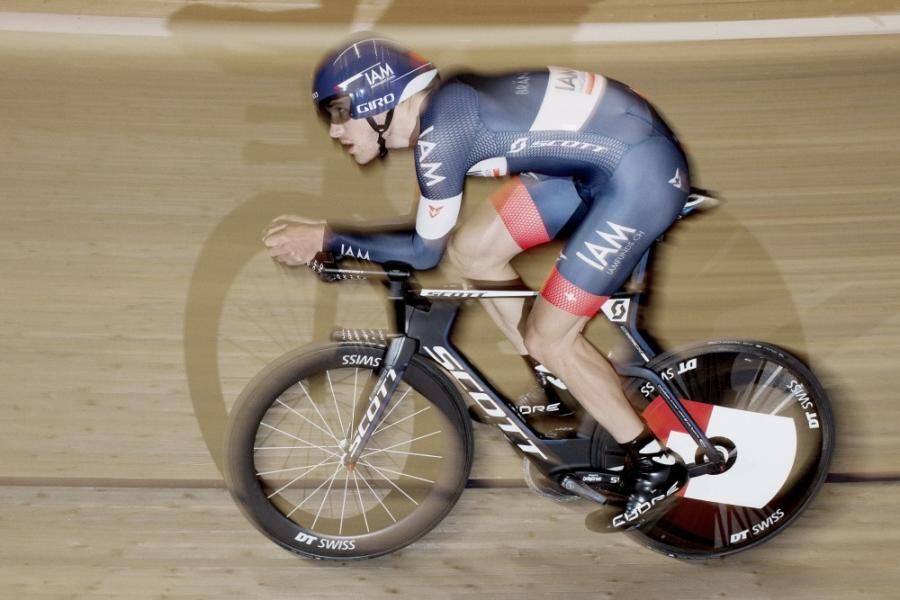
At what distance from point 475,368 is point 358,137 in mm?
682

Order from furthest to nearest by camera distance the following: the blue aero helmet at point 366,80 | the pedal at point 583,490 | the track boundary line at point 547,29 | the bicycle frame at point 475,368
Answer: the track boundary line at point 547,29, the pedal at point 583,490, the bicycle frame at point 475,368, the blue aero helmet at point 366,80

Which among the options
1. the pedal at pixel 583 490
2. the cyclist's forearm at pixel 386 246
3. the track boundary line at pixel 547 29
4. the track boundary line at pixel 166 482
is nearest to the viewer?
the cyclist's forearm at pixel 386 246

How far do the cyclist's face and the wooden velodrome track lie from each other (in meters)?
1.15

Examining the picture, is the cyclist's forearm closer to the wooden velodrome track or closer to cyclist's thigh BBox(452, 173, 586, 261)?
cyclist's thigh BBox(452, 173, 586, 261)

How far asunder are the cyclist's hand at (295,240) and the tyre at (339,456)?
0.28 meters

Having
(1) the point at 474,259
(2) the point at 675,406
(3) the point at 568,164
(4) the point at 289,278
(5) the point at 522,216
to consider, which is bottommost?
(4) the point at 289,278

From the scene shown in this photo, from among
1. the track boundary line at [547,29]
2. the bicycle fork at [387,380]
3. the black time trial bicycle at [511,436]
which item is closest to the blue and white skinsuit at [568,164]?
the black time trial bicycle at [511,436]

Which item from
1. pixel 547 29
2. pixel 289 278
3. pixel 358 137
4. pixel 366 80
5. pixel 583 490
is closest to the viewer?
pixel 366 80

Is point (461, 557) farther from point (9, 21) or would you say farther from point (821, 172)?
point (9, 21)

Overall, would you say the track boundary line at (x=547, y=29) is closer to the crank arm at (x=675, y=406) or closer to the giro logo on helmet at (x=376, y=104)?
the crank arm at (x=675, y=406)

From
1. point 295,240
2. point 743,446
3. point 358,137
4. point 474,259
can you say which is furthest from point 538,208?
point 743,446

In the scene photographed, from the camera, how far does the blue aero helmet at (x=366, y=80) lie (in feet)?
7.03

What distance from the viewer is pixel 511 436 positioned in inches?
104

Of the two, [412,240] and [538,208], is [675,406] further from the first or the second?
[412,240]
